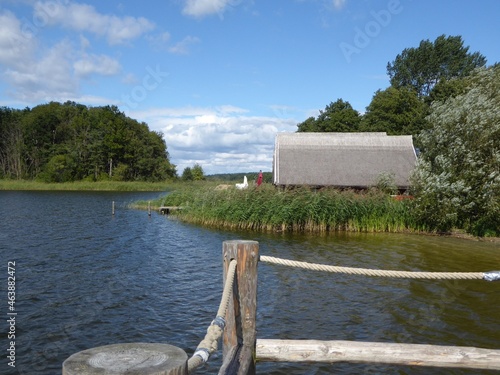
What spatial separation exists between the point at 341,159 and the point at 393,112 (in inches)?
880

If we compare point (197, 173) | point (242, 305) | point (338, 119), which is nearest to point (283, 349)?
point (242, 305)

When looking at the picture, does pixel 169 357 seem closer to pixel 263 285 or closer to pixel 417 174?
pixel 263 285

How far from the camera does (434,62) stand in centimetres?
5531

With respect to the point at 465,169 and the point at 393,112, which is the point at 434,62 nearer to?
the point at 393,112

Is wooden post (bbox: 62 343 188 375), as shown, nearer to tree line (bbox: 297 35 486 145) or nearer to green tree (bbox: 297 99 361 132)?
tree line (bbox: 297 35 486 145)

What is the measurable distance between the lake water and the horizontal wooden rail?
9.16 feet

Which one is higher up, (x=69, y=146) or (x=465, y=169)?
(x=69, y=146)

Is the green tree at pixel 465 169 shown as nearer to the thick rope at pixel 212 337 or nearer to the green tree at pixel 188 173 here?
the thick rope at pixel 212 337

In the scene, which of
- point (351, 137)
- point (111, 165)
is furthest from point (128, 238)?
point (111, 165)

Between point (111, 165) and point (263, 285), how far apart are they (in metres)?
66.2

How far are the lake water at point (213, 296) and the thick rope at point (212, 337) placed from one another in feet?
11.4

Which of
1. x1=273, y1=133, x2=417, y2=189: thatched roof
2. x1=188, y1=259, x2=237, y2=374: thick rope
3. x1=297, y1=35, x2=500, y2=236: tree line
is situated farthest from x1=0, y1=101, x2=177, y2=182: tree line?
x1=188, y1=259, x2=237, y2=374: thick rope

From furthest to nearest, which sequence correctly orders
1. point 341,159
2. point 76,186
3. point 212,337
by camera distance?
point 76,186
point 341,159
point 212,337

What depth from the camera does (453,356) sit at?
10.9ft
